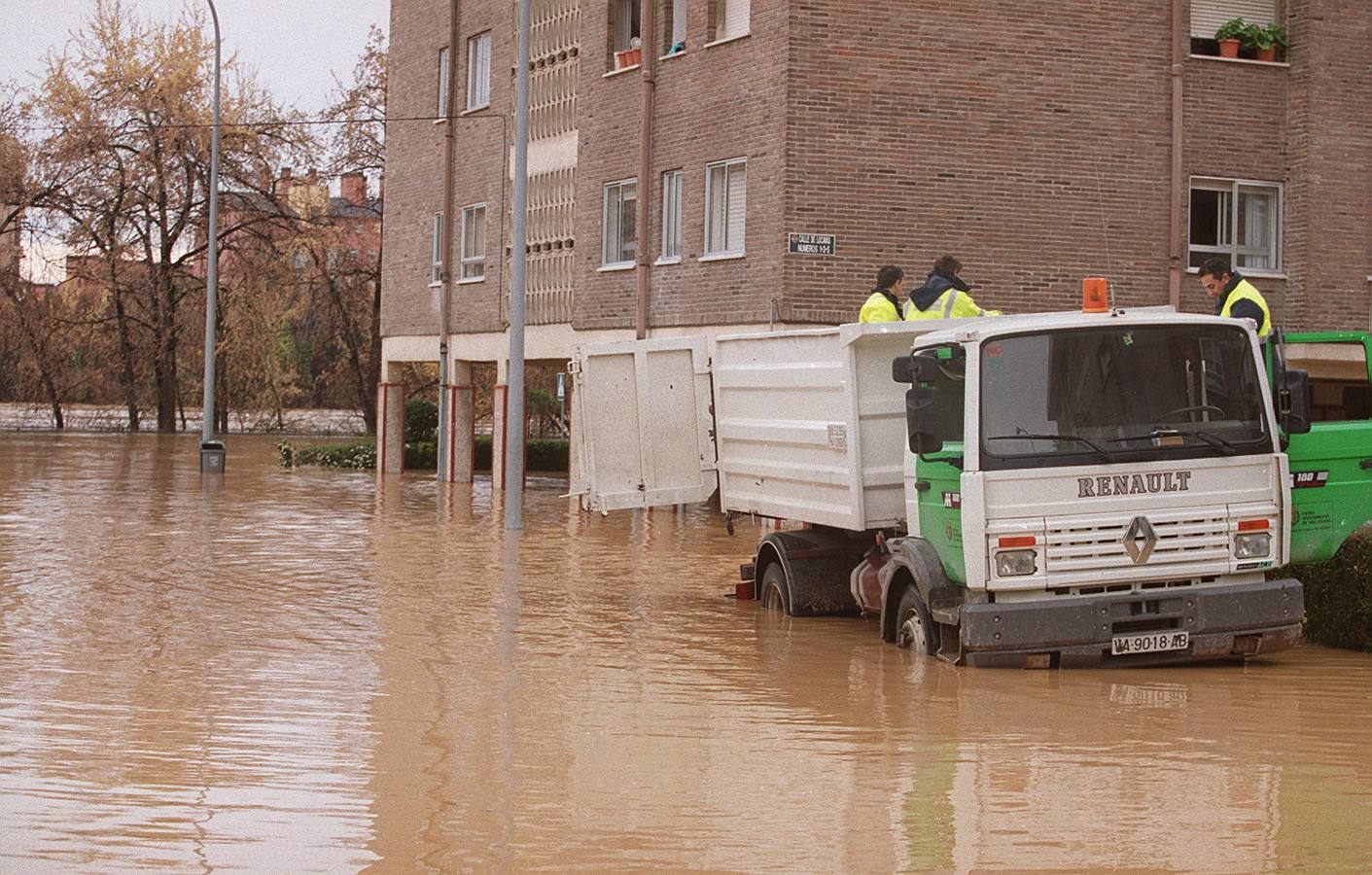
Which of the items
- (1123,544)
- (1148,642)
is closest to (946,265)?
(1123,544)

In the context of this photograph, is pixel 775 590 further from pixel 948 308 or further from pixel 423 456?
pixel 423 456

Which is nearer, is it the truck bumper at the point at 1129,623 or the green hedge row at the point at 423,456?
the truck bumper at the point at 1129,623

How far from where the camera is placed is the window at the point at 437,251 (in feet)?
117

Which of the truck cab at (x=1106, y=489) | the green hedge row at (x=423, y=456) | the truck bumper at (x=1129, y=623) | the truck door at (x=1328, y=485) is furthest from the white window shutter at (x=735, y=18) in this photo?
the green hedge row at (x=423, y=456)

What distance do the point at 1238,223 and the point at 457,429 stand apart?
15492 mm

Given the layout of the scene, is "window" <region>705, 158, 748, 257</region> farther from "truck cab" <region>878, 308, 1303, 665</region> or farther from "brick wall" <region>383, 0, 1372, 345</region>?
"truck cab" <region>878, 308, 1303, 665</region>

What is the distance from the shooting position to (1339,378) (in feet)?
63.5

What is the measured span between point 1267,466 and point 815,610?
4068 millimetres

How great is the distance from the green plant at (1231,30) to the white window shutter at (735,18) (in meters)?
6.26

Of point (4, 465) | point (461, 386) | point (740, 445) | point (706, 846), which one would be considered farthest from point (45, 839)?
point (4, 465)

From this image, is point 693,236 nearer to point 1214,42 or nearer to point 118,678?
point 1214,42

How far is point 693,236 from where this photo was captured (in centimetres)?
2611

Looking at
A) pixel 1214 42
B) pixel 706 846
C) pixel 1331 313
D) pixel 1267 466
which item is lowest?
pixel 706 846

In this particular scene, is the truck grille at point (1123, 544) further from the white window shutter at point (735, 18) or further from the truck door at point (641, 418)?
the white window shutter at point (735, 18)
